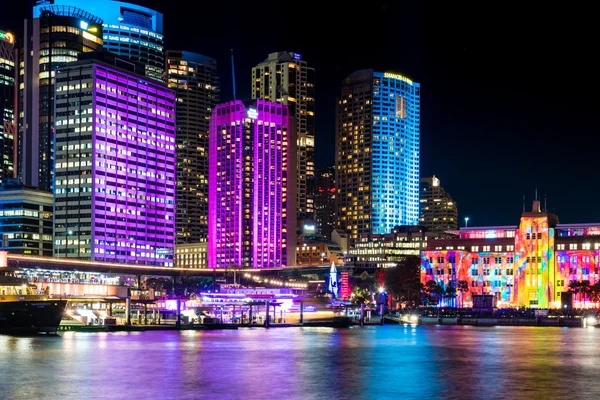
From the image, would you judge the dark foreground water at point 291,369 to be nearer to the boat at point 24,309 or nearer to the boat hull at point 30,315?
the boat hull at point 30,315

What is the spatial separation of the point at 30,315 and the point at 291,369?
197ft

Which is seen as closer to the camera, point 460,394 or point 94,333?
point 460,394

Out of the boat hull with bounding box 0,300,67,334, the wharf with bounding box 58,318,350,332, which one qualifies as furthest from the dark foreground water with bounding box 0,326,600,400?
the wharf with bounding box 58,318,350,332

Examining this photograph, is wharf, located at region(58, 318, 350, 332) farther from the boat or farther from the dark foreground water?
the dark foreground water

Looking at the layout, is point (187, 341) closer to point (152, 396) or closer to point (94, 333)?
point (94, 333)

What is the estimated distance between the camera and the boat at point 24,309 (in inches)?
4995

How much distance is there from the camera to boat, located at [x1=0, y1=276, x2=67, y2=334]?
12688 cm

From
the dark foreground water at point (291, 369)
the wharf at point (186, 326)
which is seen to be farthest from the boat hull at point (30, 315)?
the wharf at point (186, 326)

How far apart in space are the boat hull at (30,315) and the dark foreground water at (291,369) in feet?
12.5

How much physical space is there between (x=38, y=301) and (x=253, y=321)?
227 feet

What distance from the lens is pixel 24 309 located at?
128000 millimetres

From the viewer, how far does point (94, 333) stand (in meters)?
147

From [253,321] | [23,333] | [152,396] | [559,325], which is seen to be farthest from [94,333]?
[559,325]

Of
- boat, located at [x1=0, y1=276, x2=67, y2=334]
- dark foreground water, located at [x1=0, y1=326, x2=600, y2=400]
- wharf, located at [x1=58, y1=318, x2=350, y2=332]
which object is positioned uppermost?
boat, located at [x1=0, y1=276, x2=67, y2=334]
